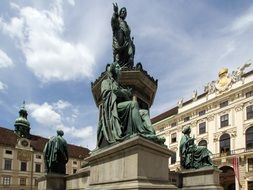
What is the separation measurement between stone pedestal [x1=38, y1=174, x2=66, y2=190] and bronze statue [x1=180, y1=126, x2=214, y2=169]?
13.9 ft

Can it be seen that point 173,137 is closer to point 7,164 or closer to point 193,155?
point 7,164

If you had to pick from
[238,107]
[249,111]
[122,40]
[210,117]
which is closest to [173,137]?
[210,117]

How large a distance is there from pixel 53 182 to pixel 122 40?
221 inches

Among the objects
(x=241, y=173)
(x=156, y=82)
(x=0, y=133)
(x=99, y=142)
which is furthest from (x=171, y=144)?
(x=99, y=142)

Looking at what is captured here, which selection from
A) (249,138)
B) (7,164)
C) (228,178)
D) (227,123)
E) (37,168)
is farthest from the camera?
(37,168)

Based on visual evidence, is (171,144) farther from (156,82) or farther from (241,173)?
(156,82)

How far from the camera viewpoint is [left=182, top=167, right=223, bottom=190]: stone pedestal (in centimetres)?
1096

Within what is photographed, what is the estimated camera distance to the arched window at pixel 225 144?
161 feet

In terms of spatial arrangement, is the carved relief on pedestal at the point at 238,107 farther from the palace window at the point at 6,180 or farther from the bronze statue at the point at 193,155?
the palace window at the point at 6,180

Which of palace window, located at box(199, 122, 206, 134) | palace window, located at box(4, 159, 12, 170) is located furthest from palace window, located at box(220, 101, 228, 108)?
palace window, located at box(4, 159, 12, 170)

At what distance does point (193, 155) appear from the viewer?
39.2 ft

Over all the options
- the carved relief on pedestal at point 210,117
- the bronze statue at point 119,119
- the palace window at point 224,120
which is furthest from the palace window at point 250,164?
the bronze statue at point 119,119

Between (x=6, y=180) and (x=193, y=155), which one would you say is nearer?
(x=193, y=155)

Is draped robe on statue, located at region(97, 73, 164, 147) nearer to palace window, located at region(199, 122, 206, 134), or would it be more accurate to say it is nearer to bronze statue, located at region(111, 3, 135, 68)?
bronze statue, located at region(111, 3, 135, 68)
